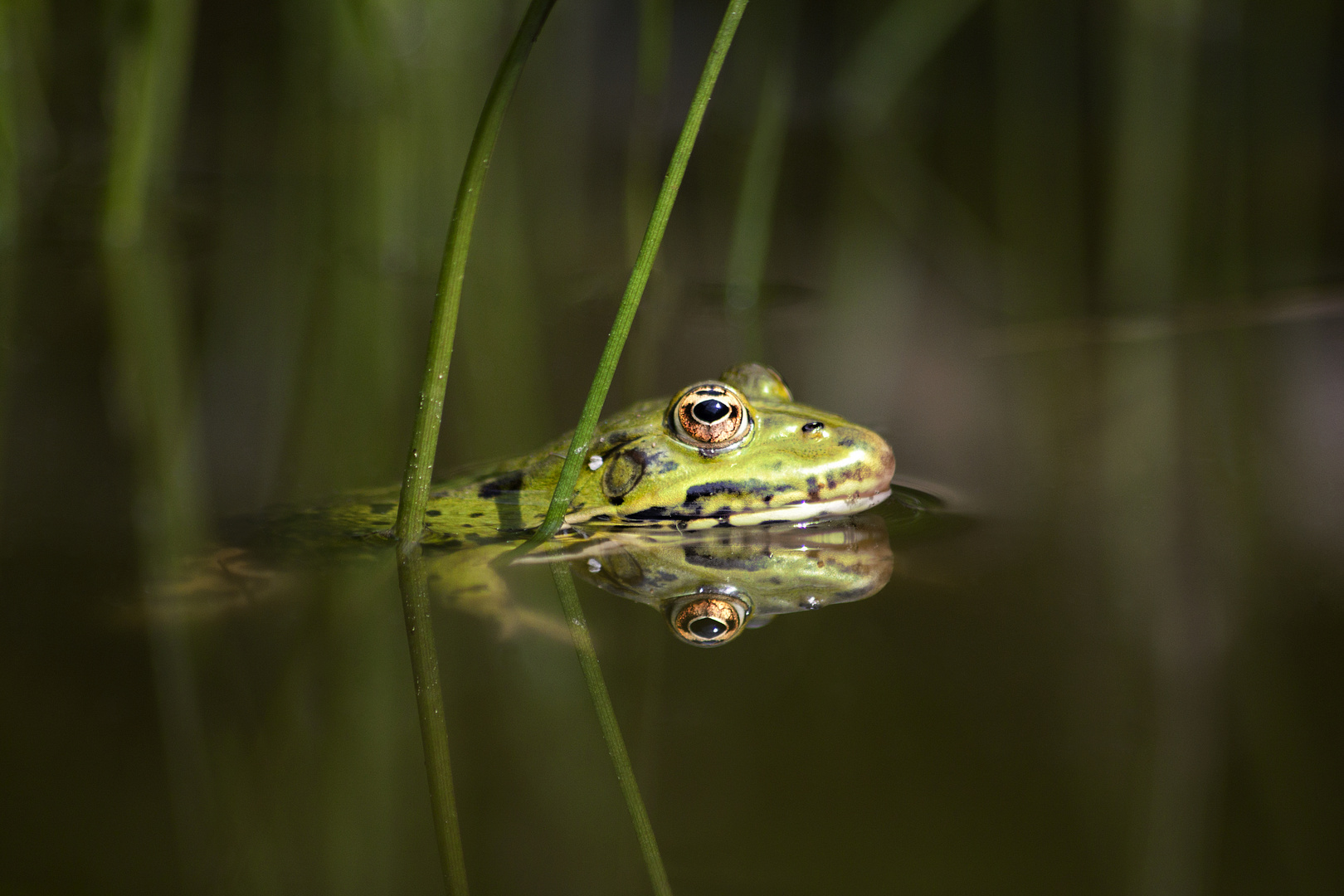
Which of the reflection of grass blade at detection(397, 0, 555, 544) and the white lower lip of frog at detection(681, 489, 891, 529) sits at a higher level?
the reflection of grass blade at detection(397, 0, 555, 544)

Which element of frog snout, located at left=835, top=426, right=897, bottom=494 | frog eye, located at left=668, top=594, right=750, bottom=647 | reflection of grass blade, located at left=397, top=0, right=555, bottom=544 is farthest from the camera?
frog snout, located at left=835, top=426, right=897, bottom=494

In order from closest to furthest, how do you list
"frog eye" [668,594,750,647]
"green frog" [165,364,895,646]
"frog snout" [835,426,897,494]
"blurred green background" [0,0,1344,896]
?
"blurred green background" [0,0,1344,896] → "frog eye" [668,594,750,647] → "green frog" [165,364,895,646] → "frog snout" [835,426,897,494]

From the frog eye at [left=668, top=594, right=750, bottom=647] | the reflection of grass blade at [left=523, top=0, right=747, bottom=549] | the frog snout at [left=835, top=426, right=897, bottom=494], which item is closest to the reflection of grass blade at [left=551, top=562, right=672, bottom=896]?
the frog eye at [left=668, top=594, right=750, bottom=647]

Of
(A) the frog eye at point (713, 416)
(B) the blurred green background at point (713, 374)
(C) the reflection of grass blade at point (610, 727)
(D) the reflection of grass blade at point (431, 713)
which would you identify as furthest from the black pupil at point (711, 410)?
(D) the reflection of grass blade at point (431, 713)

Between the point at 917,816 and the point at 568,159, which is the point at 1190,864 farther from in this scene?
the point at 568,159

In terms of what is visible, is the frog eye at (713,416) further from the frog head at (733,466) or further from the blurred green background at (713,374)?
the blurred green background at (713,374)

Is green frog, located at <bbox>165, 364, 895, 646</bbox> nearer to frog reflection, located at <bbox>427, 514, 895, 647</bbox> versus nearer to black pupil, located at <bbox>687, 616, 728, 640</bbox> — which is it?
frog reflection, located at <bbox>427, 514, 895, 647</bbox>

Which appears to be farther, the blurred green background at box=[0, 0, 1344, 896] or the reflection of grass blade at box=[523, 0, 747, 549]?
the reflection of grass blade at box=[523, 0, 747, 549]
